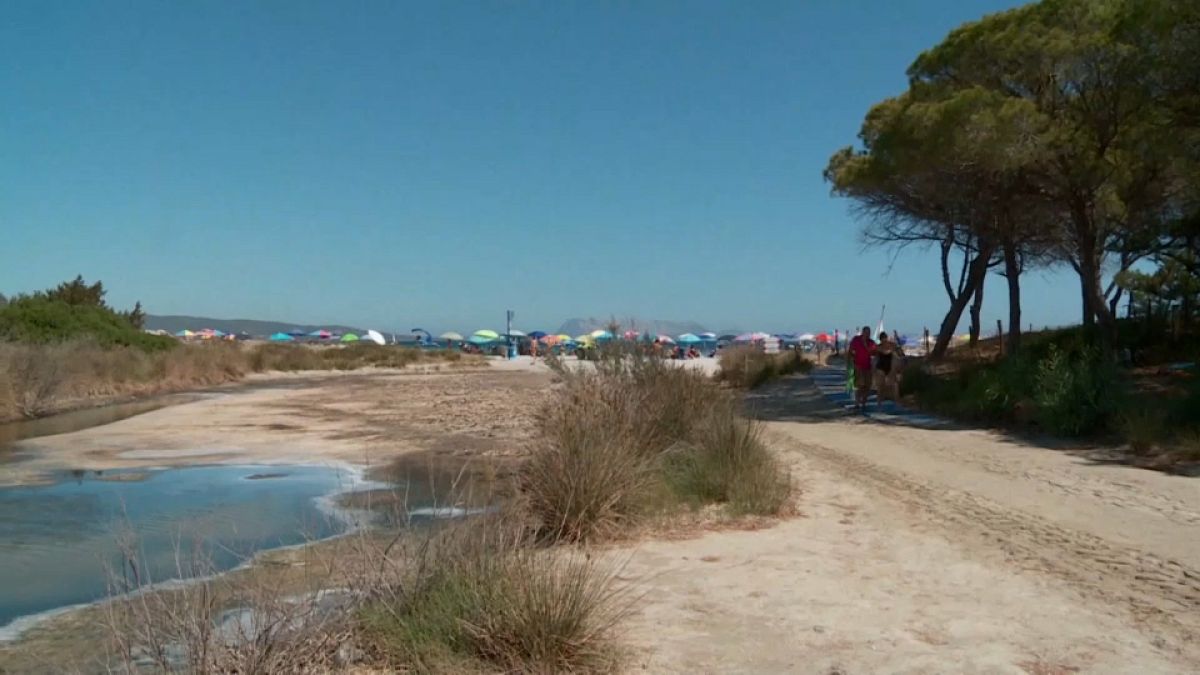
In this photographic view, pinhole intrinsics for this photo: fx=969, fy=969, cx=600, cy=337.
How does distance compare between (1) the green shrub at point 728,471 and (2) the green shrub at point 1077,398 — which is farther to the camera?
(2) the green shrub at point 1077,398

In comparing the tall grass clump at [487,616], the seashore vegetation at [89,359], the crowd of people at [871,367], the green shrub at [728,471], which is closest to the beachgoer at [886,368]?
the crowd of people at [871,367]

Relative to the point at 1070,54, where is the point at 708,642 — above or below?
below

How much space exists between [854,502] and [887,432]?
7.13 m

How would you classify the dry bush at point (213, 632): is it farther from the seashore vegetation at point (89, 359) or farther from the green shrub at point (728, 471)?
the seashore vegetation at point (89, 359)

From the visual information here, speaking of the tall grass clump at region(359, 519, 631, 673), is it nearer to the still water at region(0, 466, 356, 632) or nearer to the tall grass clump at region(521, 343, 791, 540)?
the still water at region(0, 466, 356, 632)

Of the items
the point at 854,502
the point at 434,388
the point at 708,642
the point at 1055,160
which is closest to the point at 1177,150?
the point at 1055,160

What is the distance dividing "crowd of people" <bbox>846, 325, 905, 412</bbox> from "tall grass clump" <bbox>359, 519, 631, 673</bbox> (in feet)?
51.1

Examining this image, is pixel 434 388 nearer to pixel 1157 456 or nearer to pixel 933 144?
pixel 933 144

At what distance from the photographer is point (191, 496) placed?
1363 cm

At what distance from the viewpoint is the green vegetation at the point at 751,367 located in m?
33.0

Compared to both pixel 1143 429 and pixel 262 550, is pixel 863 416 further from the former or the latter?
pixel 262 550

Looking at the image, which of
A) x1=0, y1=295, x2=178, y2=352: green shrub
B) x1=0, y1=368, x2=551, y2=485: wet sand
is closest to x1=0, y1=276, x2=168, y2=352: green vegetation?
x1=0, y1=295, x2=178, y2=352: green shrub

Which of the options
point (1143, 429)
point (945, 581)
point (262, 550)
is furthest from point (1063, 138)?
point (262, 550)

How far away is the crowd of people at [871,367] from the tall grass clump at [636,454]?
23.9 feet
